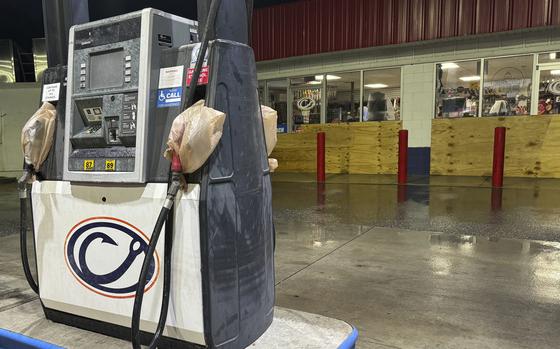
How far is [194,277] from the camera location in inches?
70.9

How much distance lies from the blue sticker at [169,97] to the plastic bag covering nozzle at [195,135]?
17 centimetres

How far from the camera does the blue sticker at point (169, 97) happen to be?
185cm

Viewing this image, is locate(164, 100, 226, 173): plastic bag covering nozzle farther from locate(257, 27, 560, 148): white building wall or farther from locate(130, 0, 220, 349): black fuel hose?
locate(257, 27, 560, 148): white building wall

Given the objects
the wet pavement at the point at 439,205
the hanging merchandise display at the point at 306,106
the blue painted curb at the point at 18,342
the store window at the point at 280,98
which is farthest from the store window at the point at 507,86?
the blue painted curb at the point at 18,342

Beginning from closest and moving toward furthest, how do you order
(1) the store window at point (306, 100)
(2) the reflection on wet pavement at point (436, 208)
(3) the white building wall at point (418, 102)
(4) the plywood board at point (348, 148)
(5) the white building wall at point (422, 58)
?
(2) the reflection on wet pavement at point (436, 208) → (5) the white building wall at point (422, 58) → (3) the white building wall at point (418, 102) → (4) the plywood board at point (348, 148) → (1) the store window at point (306, 100)

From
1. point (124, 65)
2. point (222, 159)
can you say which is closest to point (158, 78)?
point (124, 65)

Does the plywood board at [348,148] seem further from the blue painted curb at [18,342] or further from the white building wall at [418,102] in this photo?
the blue painted curb at [18,342]

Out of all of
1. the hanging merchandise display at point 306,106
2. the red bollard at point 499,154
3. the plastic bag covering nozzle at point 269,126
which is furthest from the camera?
the hanging merchandise display at point 306,106

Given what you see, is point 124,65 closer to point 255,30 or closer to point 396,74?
point 396,74

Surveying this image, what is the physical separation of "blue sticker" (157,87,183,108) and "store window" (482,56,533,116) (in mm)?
9305

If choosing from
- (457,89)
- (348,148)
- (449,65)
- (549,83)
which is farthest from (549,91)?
(348,148)

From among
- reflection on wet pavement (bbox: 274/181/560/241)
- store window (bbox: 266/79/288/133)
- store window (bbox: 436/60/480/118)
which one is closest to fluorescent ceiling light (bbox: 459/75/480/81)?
store window (bbox: 436/60/480/118)

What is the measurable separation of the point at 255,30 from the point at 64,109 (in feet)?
35.5

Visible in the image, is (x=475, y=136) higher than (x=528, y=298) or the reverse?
higher
